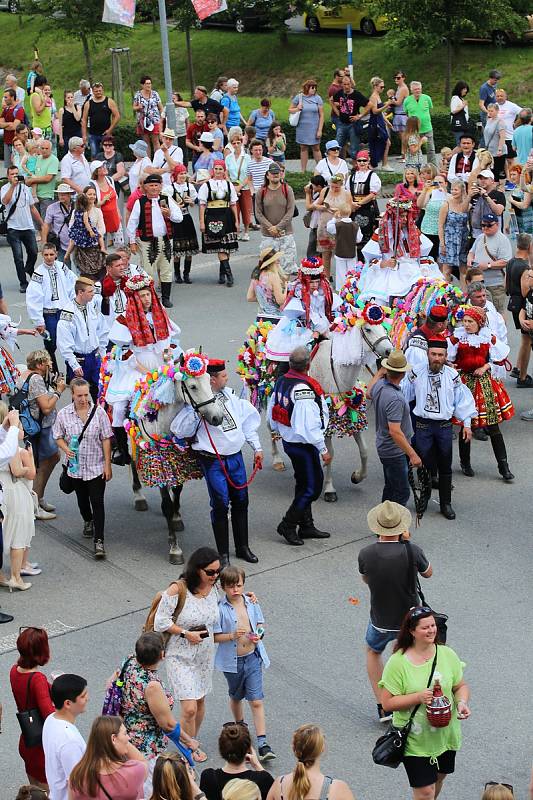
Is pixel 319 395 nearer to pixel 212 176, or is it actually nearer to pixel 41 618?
pixel 41 618

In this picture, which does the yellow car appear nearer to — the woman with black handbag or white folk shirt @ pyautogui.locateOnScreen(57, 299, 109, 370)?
white folk shirt @ pyautogui.locateOnScreen(57, 299, 109, 370)

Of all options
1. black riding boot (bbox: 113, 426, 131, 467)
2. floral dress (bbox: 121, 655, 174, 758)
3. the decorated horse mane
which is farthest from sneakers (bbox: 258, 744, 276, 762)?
the decorated horse mane

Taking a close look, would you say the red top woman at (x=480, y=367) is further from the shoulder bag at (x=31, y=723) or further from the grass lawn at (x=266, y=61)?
the grass lawn at (x=266, y=61)

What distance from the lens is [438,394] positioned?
11.0 m

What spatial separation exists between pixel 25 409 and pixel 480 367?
4.15 metres

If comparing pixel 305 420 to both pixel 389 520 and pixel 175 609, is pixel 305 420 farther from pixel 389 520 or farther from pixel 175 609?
pixel 175 609

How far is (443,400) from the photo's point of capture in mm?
11008

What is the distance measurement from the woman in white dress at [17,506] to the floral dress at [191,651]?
2655mm

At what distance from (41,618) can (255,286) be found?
4968 mm

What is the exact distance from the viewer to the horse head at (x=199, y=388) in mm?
9688

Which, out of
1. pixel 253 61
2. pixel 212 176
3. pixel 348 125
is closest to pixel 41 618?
pixel 212 176

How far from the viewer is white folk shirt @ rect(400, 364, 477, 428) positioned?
36.1 ft

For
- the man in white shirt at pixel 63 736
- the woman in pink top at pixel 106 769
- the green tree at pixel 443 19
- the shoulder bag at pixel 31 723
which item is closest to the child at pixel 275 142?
the green tree at pixel 443 19

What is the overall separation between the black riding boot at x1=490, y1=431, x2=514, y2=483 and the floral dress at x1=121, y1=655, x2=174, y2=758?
5.72 metres
